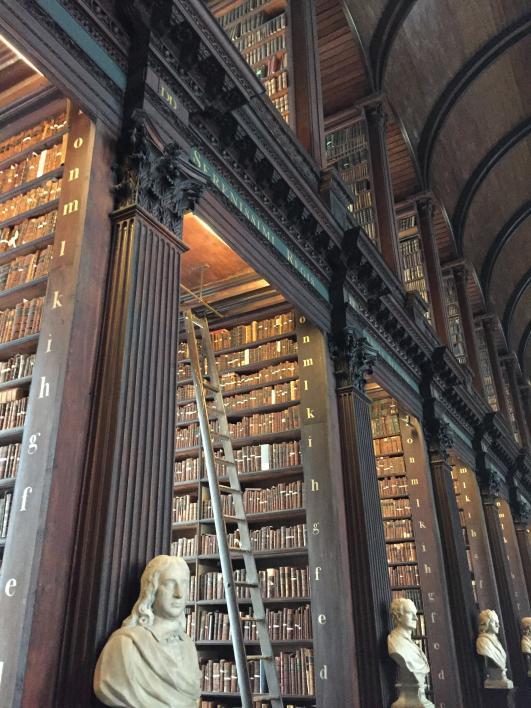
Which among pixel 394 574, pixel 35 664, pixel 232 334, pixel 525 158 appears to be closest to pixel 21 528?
pixel 35 664

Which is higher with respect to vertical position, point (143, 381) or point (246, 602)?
point (143, 381)

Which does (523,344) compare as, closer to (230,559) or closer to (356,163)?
(356,163)

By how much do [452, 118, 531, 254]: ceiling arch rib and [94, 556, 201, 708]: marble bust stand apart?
10.7 meters

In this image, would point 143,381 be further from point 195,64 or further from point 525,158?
point 525,158

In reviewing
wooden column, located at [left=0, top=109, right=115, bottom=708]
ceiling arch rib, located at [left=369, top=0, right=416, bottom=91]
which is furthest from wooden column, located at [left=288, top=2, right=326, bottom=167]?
wooden column, located at [left=0, top=109, right=115, bottom=708]

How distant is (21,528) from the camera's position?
2.20 meters

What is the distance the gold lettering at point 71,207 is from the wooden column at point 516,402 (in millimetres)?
14071

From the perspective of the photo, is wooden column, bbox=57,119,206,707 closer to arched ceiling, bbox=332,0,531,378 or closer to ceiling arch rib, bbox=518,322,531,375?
arched ceiling, bbox=332,0,531,378

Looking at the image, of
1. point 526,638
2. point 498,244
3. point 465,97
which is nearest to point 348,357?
point 526,638

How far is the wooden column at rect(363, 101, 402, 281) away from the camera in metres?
7.35

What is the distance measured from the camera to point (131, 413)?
2.55m

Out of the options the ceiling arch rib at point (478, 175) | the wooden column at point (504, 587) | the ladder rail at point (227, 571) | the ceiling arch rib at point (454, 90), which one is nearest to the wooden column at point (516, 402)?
the ceiling arch rib at point (478, 175)

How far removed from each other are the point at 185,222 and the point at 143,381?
1.98m

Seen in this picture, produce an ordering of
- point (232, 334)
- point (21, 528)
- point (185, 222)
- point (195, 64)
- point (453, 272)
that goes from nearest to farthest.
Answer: point (21, 528) < point (195, 64) < point (185, 222) < point (232, 334) < point (453, 272)
